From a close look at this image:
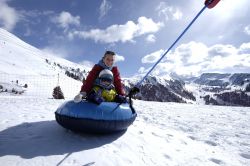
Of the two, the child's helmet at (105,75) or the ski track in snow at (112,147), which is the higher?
the child's helmet at (105,75)

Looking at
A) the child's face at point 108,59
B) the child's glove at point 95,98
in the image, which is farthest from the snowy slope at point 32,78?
the child's glove at point 95,98

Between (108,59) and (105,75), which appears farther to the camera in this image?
(108,59)

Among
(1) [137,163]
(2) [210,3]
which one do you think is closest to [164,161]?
(1) [137,163]

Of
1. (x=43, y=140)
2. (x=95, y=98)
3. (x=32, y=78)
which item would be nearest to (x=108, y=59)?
(x=95, y=98)

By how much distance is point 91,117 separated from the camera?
4.82 m

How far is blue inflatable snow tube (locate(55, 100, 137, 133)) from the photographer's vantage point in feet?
15.8

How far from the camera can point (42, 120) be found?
6637 millimetres

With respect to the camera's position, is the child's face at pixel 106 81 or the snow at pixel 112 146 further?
the child's face at pixel 106 81

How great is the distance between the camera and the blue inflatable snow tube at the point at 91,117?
482cm

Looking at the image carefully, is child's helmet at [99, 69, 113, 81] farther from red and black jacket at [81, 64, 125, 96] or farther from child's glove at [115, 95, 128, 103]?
child's glove at [115, 95, 128, 103]

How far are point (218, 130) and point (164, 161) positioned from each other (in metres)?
3.92

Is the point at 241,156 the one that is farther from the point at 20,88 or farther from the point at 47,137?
the point at 20,88

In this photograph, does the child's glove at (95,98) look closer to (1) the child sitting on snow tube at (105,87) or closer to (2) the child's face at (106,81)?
(1) the child sitting on snow tube at (105,87)

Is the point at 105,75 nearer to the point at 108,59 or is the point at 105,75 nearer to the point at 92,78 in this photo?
the point at 92,78
